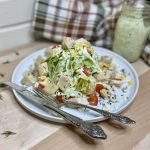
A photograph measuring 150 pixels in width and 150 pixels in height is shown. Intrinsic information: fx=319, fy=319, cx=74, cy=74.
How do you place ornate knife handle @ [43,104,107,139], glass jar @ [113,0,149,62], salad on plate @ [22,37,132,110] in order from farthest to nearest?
glass jar @ [113,0,149,62] → salad on plate @ [22,37,132,110] → ornate knife handle @ [43,104,107,139]

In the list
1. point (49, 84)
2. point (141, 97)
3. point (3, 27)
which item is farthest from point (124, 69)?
point (3, 27)

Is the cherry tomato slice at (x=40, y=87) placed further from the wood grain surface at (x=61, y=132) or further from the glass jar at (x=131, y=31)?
the glass jar at (x=131, y=31)

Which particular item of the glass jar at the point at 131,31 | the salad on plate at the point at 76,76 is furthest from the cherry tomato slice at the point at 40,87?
the glass jar at the point at 131,31

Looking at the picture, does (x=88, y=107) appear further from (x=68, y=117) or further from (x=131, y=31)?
(x=131, y=31)

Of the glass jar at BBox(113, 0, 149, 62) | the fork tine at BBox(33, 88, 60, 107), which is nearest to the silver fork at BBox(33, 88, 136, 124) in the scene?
the fork tine at BBox(33, 88, 60, 107)

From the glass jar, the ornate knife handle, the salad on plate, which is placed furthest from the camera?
the glass jar

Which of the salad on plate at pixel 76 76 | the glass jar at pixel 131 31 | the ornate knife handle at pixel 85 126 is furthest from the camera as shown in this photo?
the glass jar at pixel 131 31

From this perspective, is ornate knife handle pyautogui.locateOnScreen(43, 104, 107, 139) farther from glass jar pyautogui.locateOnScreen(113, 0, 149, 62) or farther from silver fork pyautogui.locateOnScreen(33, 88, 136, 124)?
glass jar pyautogui.locateOnScreen(113, 0, 149, 62)
